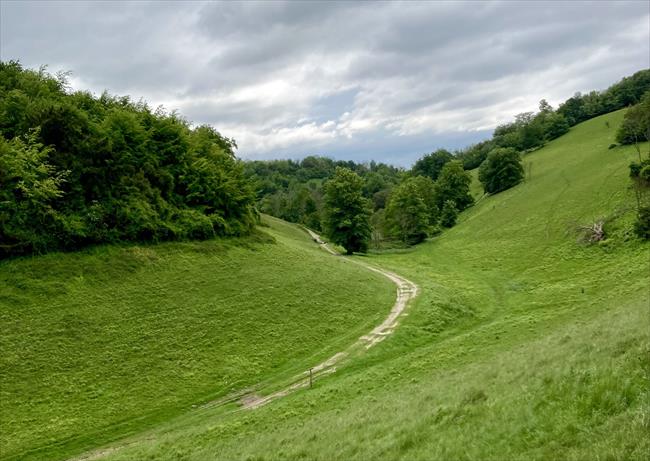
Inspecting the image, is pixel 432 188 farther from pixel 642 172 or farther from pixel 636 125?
pixel 642 172

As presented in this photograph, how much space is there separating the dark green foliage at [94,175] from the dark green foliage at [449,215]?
5250 centimetres

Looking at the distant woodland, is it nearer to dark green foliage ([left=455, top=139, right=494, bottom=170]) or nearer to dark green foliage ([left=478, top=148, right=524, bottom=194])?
dark green foliage ([left=478, top=148, right=524, bottom=194])

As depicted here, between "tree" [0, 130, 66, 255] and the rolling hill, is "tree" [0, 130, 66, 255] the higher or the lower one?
the higher one

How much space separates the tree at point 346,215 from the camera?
218ft

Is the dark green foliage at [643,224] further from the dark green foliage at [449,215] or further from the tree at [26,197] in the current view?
the tree at [26,197]

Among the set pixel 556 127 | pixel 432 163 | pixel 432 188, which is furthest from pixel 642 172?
pixel 432 163

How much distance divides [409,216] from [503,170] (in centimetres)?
2588

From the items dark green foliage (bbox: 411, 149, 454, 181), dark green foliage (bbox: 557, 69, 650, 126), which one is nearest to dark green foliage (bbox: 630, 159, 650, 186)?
dark green foliage (bbox: 557, 69, 650, 126)

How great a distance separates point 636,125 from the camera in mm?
66125

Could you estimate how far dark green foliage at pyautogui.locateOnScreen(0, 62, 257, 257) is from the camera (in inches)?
1190

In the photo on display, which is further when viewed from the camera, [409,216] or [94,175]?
[409,216]

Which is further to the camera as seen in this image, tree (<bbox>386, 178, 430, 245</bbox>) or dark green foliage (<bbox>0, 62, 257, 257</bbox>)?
tree (<bbox>386, 178, 430, 245</bbox>)

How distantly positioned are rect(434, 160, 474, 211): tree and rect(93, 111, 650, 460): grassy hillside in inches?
1746

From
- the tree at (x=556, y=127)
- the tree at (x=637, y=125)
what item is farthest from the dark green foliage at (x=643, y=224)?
the tree at (x=556, y=127)
